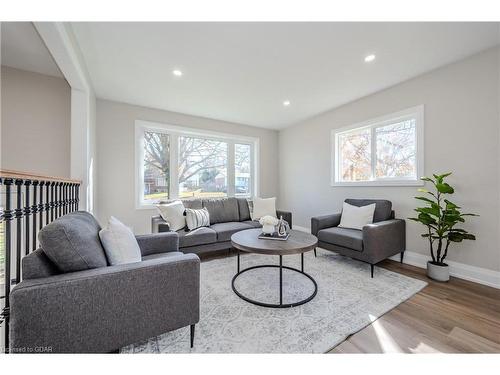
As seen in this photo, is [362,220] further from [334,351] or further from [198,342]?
[198,342]

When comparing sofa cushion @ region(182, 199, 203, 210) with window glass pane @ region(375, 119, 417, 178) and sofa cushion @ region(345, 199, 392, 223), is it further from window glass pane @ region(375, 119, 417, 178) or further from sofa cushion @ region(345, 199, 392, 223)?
window glass pane @ region(375, 119, 417, 178)

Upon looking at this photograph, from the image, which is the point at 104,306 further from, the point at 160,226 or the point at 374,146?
the point at 374,146

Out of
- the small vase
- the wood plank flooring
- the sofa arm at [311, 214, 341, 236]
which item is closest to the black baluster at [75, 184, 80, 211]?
the small vase

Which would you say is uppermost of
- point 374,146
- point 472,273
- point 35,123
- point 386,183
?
point 35,123

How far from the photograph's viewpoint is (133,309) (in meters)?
1.18

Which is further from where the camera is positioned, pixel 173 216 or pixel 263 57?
pixel 173 216

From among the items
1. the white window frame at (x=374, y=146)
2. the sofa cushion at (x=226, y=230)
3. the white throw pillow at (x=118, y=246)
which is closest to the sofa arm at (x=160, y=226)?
the sofa cushion at (x=226, y=230)

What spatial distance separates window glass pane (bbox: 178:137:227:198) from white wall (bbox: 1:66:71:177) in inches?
68.6

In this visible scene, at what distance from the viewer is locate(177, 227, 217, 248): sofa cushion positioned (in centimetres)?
271

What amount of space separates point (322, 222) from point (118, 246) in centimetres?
254

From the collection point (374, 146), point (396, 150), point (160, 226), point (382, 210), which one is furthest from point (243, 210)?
point (396, 150)

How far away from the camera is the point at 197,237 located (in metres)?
2.77
